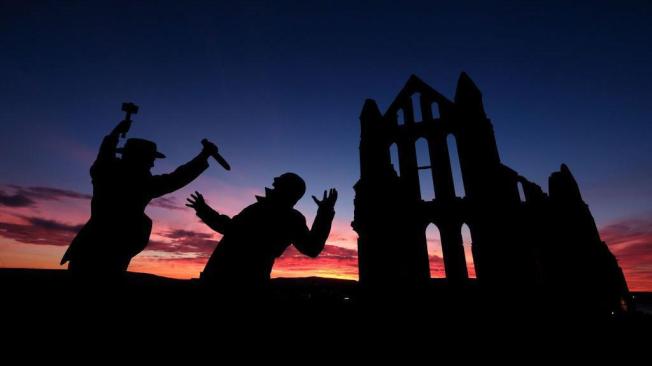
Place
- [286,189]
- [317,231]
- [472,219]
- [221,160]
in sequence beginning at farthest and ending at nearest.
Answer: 1. [472,219]
2. [221,160]
3. [317,231]
4. [286,189]

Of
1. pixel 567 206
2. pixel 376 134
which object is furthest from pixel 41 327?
pixel 567 206

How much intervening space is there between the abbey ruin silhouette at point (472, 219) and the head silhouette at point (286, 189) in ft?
40.5

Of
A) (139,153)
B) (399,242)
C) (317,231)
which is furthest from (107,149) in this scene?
(399,242)

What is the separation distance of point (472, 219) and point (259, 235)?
1497 cm

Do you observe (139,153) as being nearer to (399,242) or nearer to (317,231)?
(317,231)

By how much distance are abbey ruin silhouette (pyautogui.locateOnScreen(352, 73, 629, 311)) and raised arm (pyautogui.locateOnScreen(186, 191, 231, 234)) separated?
41.0 ft

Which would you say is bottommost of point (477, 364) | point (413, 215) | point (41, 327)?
point (477, 364)

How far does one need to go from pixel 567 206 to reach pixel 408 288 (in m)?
11.1

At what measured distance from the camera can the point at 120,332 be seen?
155cm

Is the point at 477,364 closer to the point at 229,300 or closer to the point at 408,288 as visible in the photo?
the point at 229,300

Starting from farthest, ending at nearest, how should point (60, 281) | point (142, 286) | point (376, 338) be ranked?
point (376, 338), point (142, 286), point (60, 281)

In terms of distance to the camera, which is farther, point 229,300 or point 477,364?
point 477,364

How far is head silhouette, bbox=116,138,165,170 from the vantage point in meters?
2.40

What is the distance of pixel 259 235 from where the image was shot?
2.38 meters
